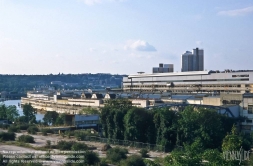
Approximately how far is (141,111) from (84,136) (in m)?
3.93

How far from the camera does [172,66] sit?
218ft

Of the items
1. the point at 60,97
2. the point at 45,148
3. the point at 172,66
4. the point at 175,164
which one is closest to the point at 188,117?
the point at 45,148

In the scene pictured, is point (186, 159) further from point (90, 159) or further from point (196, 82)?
point (196, 82)

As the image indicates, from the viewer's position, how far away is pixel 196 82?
160 feet

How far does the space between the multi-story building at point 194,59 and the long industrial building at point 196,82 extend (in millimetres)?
8640

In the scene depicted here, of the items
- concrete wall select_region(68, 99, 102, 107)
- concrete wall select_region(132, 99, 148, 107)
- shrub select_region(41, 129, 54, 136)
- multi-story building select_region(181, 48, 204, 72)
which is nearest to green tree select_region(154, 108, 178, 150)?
shrub select_region(41, 129, 54, 136)

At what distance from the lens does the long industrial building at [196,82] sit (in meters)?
42.9

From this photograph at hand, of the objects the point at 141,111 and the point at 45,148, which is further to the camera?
the point at 141,111

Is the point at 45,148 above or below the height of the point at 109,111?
below

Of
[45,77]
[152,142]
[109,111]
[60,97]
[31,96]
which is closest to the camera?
[152,142]

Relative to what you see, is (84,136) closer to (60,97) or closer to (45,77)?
(60,97)

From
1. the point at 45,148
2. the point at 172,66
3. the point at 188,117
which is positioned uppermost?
the point at 172,66

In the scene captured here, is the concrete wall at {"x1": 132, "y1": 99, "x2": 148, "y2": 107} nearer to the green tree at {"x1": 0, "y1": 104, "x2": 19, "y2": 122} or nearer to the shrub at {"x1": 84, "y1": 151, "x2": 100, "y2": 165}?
the green tree at {"x1": 0, "y1": 104, "x2": 19, "y2": 122}

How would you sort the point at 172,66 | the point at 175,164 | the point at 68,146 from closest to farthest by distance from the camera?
the point at 175,164, the point at 68,146, the point at 172,66
